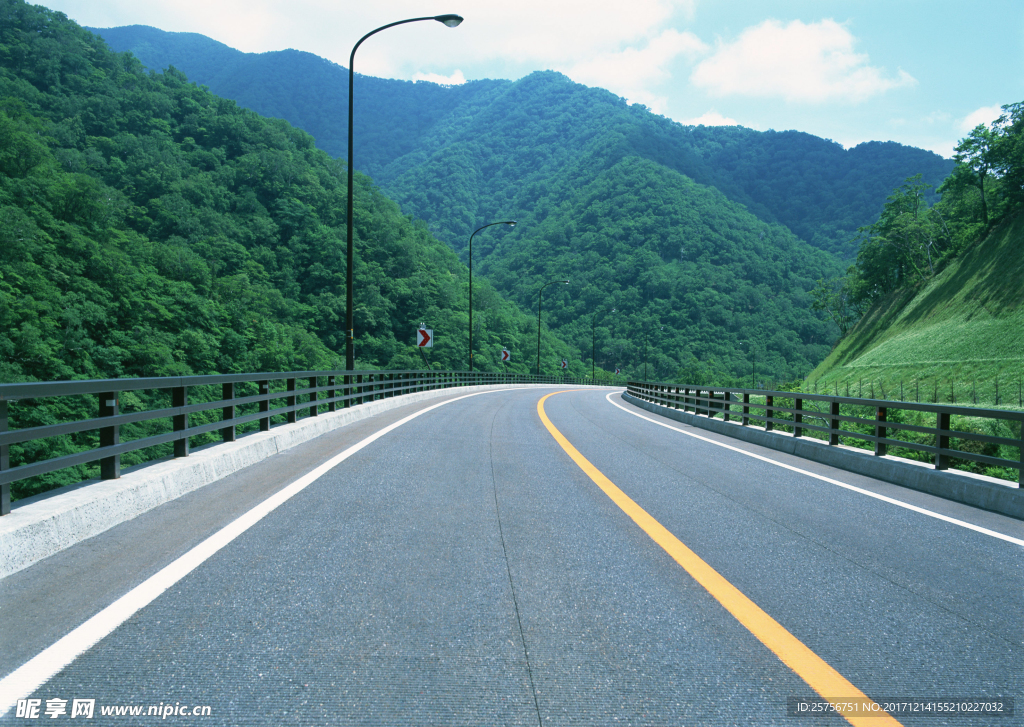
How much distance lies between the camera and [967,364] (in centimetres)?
4444

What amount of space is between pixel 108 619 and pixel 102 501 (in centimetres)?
217

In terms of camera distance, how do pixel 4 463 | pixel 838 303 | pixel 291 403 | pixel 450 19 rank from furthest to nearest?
pixel 838 303 → pixel 450 19 → pixel 291 403 → pixel 4 463

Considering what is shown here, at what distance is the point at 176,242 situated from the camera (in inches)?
2505

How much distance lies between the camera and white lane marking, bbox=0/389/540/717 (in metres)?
2.79

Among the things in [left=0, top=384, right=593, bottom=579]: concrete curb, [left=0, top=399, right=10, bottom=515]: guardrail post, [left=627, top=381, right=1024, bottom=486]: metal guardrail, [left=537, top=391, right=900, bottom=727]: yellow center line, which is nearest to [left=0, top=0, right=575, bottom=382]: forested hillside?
[left=0, top=384, right=593, bottom=579]: concrete curb

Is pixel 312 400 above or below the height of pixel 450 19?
below

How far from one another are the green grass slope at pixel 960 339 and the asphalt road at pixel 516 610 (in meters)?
34.8

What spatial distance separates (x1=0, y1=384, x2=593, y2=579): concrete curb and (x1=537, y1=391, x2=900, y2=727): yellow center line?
434 centimetres

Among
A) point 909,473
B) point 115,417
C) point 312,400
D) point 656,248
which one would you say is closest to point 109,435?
point 115,417

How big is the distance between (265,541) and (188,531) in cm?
74

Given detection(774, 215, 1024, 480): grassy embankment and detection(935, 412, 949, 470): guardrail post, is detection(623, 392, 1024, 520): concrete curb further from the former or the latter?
detection(774, 215, 1024, 480): grassy embankment

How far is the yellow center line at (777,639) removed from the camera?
9.11 feet

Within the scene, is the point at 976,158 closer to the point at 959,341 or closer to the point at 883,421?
the point at 959,341

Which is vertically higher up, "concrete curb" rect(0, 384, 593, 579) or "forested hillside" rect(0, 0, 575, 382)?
"forested hillside" rect(0, 0, 575, 382)
